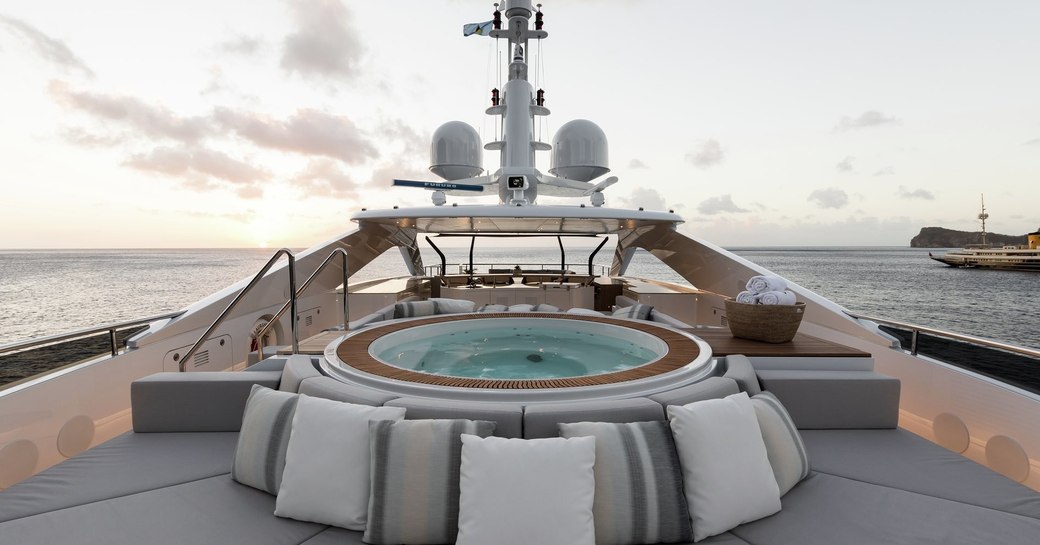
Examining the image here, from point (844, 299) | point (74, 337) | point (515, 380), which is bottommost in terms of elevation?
point (844, 299)

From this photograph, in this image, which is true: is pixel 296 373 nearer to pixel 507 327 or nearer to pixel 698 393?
pixel 698 393

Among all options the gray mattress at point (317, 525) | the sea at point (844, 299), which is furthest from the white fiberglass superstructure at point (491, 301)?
the sea at point (844, 299)

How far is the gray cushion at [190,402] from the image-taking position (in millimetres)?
2045

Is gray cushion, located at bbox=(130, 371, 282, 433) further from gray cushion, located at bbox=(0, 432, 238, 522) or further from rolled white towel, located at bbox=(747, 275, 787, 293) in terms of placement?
rolled white towel, located at bbox=(747, 275, 787, 293)

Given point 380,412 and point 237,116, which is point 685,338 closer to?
point 380,412

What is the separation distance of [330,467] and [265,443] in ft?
1.23

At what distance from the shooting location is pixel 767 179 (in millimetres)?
8383

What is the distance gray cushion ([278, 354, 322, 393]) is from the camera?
1.96 metres

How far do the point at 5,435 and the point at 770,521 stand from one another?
338 centimetres

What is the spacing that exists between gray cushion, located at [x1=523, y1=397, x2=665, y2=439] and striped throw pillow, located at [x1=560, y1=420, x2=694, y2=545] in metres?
0.10

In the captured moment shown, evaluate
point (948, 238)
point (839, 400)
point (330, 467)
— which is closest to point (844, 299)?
point (839, 400)

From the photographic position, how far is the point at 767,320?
258 cm

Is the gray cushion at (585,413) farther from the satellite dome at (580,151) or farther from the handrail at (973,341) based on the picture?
the satellite dome at (580,151)

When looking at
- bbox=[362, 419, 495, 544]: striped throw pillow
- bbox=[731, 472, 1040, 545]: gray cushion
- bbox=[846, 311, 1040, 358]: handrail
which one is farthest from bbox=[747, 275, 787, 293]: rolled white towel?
bbox=[362, 419, 495, 544]: striped throw pillow
